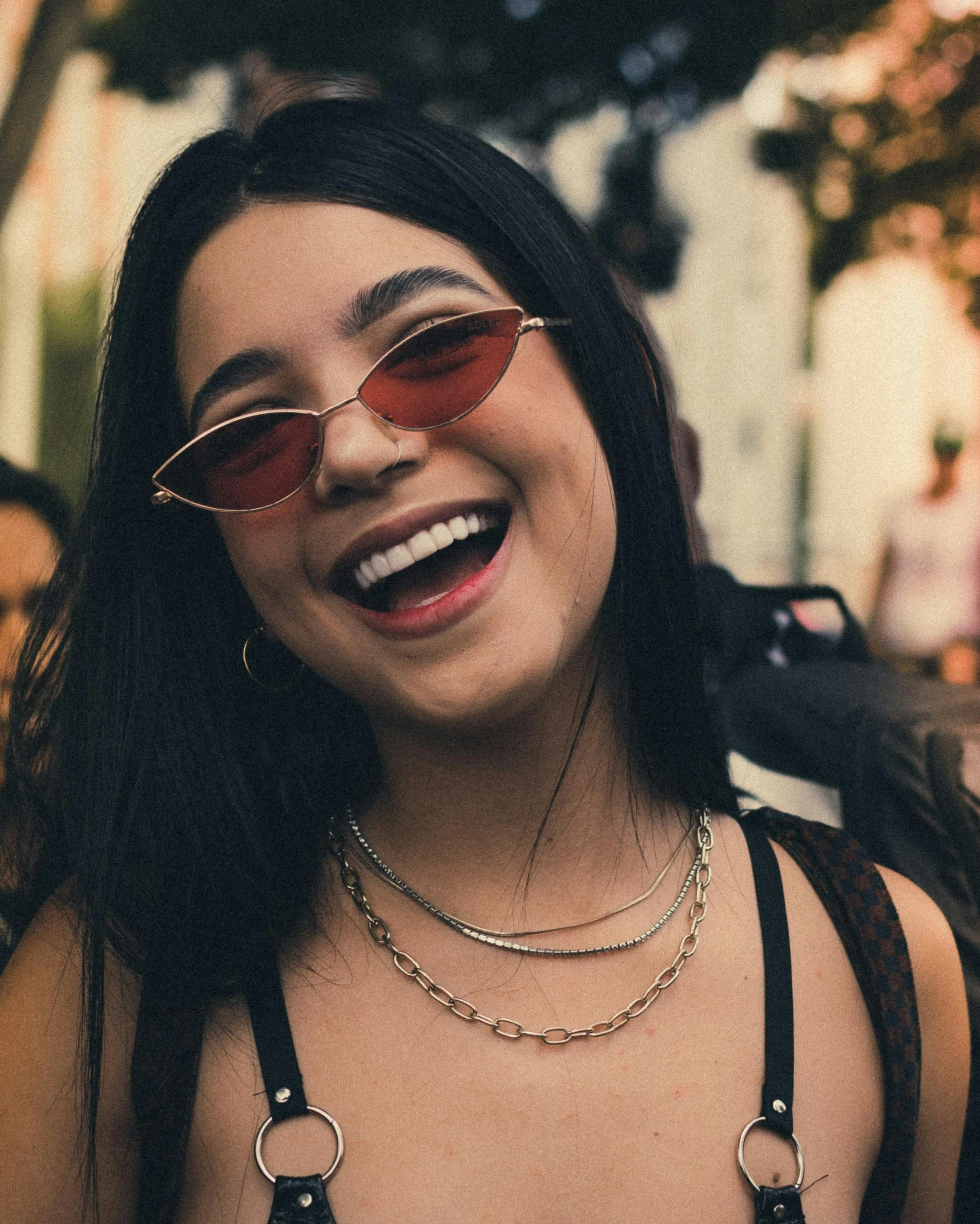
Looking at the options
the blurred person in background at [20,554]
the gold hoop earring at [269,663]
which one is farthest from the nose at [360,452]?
the blurred person in background at [20,554]

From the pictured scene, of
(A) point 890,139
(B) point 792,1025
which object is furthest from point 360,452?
(A) point 890,139

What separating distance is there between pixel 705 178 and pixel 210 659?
396cm

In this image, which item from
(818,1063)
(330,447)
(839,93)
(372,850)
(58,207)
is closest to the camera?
(330,447)

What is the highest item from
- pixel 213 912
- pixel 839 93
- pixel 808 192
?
pixel 839 93

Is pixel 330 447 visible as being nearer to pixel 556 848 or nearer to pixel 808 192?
pixel 556 848

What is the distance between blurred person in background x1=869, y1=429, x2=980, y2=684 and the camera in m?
4.44

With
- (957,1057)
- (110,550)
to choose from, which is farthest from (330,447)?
(957,1057)

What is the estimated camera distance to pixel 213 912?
4.59ft

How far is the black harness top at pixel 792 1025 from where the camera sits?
4.12ft

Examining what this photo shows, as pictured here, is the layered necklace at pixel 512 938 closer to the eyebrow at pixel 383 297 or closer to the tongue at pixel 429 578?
the tongue at pixel 429 578

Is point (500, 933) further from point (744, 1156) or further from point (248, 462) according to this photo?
point (248, 462)

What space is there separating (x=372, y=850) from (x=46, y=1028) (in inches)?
17.9

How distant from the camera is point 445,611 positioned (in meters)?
1.22

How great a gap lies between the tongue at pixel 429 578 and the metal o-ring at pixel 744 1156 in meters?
0.75
